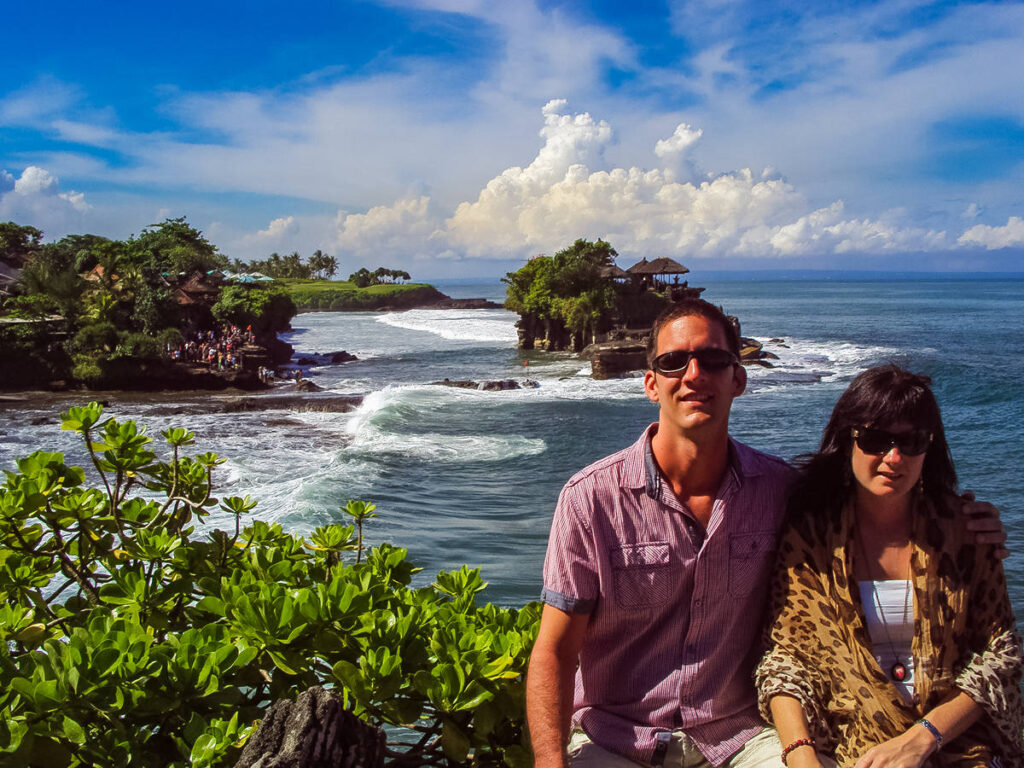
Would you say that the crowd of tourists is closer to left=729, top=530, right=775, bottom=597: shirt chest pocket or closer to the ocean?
the ocean

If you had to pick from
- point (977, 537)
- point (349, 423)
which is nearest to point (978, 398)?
point (349, 423)

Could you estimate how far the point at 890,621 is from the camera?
2363 mm

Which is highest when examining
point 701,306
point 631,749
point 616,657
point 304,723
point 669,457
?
point 701,306

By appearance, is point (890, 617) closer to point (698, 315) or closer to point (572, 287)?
point (698, 315)

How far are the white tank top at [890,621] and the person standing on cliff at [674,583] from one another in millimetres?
294

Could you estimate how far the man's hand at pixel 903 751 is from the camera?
7.04ft

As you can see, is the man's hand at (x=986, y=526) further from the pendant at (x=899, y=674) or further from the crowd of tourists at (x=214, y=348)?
the crowd of tourists at (x=214, y=348)

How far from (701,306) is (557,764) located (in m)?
1.37

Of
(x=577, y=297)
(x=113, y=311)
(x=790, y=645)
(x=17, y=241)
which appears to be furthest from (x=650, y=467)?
(x=17, y=241)

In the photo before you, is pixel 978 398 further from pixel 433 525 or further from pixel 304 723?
pixel 304 723

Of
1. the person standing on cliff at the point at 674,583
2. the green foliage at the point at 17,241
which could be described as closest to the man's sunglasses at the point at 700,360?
the person standing on cliff at the point at 674,583

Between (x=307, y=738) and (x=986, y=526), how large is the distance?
193cm

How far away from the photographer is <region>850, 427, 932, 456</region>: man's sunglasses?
2.34 m

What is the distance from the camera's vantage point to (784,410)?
1088 inches
